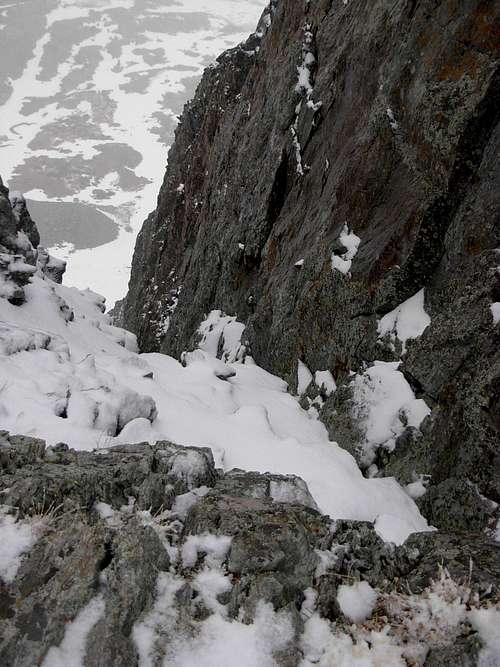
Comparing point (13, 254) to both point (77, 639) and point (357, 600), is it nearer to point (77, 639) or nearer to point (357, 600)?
point (77, 639)

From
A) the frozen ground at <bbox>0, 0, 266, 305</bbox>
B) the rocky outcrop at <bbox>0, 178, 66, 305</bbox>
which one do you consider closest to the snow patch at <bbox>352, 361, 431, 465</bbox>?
the rocky outcrop at <bbox>0, 178, 66, 305</bbox>

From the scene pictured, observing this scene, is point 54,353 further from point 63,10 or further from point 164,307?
point 63,10

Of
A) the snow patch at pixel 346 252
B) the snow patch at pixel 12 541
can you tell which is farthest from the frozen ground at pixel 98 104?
the snow patch at pixel 12 541

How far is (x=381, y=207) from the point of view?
29.7 ft

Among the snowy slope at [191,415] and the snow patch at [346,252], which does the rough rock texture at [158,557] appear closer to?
the snowy slope at [191,415]

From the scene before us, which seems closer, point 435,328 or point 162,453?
point 162,453

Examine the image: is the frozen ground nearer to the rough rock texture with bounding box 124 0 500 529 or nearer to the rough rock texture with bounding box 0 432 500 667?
the rough rock texture with bounding box 124 0 500 529

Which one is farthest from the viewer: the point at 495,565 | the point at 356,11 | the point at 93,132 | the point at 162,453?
the point at 93,132

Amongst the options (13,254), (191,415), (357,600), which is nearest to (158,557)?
(357,600)

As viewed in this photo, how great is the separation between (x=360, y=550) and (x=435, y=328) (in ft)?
15.0

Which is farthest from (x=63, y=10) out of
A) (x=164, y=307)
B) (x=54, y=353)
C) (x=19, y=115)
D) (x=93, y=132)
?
(x=54, y=353)

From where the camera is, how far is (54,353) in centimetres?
920

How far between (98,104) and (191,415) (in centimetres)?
14066

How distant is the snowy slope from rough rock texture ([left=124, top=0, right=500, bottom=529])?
0.76m
